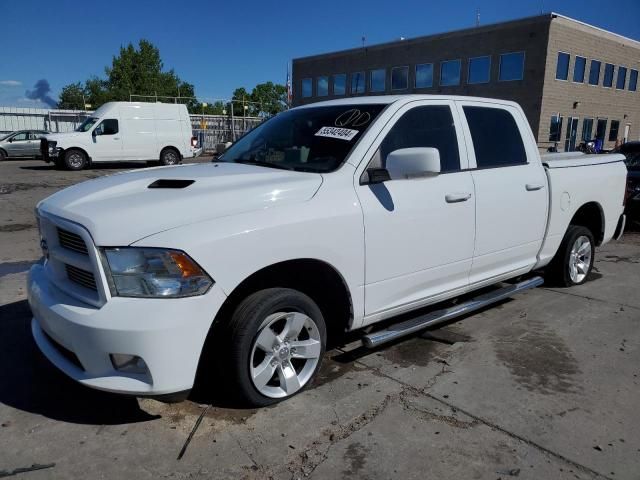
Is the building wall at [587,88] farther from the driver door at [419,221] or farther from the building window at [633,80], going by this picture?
the driver door at [419,221]

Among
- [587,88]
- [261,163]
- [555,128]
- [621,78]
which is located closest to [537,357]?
[261,163]

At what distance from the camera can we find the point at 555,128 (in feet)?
99.9

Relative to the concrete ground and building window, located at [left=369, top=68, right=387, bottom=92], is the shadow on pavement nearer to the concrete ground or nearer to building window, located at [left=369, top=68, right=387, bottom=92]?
the concrete ground

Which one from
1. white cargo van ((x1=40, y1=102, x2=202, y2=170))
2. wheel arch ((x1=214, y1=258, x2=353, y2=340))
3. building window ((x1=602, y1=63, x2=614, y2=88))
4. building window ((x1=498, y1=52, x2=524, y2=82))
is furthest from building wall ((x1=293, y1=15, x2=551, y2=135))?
wheel arch ((x1=214, y1=258, x2=353, y2=340))

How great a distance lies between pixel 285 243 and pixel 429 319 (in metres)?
1.50

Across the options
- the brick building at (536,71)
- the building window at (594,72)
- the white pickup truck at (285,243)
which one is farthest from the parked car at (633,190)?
Result: the building window at (594,72)

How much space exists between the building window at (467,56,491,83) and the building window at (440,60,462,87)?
87 cm

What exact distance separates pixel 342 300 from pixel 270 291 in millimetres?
610

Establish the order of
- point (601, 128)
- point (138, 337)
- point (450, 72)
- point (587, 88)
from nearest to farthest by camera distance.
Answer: point (138, 337) → point (587, 88) → point (450, 72) → point (601, 128)

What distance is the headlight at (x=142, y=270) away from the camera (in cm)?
249

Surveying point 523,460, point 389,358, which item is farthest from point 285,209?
point 523,460

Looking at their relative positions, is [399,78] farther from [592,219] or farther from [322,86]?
[592,219]

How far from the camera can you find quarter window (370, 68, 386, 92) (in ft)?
122

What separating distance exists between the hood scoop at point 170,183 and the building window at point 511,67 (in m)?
30.7
